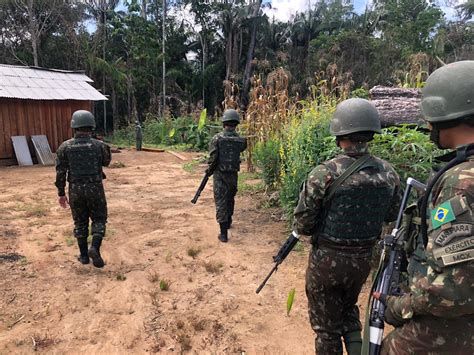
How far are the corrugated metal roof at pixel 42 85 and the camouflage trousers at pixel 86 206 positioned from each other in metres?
8.61

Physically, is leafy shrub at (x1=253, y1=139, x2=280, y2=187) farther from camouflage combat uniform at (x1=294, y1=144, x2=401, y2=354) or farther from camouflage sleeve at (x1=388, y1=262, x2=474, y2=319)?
camouflage sleeve at (x1=388, y1=262, x2=474, y2=319)

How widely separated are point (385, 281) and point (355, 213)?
668mm

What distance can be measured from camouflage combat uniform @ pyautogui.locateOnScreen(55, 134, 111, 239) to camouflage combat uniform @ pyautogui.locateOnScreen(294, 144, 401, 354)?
258 centimetres

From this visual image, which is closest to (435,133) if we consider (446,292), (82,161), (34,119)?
(446,292)

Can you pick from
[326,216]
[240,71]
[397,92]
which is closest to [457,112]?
[326,216]

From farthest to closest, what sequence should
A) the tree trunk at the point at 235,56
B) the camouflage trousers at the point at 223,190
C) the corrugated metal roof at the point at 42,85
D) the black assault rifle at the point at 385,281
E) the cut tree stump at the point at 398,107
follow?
the tree trunk at the point at 235,56, the corrugated metal roof at the point at 42,85, the camouflage trousers at the point at 223,190, the cut tree stump at the point at 398,107, the black assault rifle at the point at 385,281

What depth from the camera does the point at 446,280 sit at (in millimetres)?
1286

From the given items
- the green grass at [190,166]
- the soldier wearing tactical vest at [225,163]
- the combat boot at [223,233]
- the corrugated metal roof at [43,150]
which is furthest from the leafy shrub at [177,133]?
the combat boot at [223,233]

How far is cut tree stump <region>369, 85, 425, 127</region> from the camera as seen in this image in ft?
14.9

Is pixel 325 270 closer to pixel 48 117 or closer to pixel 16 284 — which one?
Answer: pixel 16 284

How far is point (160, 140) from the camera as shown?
56.6ft

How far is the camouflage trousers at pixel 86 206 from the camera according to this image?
409cm

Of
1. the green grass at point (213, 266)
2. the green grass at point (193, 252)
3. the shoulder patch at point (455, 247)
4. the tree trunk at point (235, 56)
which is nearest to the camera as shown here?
the shoulder patch at point (455, 247)

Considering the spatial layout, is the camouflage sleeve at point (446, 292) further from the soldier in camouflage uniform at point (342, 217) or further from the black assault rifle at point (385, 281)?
the soldier in camouflage uniform at point (342, 217)
